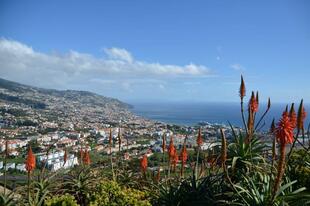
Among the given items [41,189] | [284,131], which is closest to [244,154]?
[284,131]

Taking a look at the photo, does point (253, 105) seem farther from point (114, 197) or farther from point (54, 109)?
point (54, 109)

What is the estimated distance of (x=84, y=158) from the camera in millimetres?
7484

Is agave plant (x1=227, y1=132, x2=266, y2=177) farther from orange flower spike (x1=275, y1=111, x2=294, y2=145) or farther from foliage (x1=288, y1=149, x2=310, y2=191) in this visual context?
orange flower spike (x1=275, y1=111, x2=294, y2=145)

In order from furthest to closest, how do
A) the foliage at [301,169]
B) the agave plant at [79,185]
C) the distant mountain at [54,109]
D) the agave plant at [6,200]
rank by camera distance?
1. the distant mountain at [54,109]
2. the agave plant at [79,185]
3. the foliage at [301,169]
4. the agave plant at [6,200]

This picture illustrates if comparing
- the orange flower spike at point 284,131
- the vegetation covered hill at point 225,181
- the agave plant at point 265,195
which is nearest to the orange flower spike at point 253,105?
the vegetation covered hill at point 225,181

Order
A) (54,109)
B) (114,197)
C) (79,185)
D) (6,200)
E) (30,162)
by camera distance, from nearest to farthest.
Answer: (30,162)
(114,197)
(6,200)
(79,185)
(54,109)

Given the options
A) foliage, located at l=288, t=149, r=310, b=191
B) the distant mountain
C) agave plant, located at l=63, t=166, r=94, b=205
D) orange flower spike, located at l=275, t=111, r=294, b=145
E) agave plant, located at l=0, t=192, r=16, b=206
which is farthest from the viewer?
the distant mountain

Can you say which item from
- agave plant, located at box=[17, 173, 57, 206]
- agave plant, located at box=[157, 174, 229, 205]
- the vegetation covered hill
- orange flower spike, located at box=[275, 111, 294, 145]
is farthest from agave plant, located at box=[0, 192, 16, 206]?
orange flower spike, located at box=[275, 111, 294, 145]

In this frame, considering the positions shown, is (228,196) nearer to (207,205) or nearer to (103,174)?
(207,205)

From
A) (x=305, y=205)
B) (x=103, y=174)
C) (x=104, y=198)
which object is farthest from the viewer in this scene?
(x=103, y=174)

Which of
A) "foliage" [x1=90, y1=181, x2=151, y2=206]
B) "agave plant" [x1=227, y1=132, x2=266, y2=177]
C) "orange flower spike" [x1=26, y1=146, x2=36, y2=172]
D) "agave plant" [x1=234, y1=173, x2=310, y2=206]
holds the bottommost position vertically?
"foliage" [x1=90, y1=181, x2=151, y2=206]

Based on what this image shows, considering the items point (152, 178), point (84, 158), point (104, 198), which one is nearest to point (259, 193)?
point (104, 198)

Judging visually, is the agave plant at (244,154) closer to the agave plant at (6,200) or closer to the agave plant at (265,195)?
the agave plant at (265,195)

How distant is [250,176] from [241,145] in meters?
0.50
